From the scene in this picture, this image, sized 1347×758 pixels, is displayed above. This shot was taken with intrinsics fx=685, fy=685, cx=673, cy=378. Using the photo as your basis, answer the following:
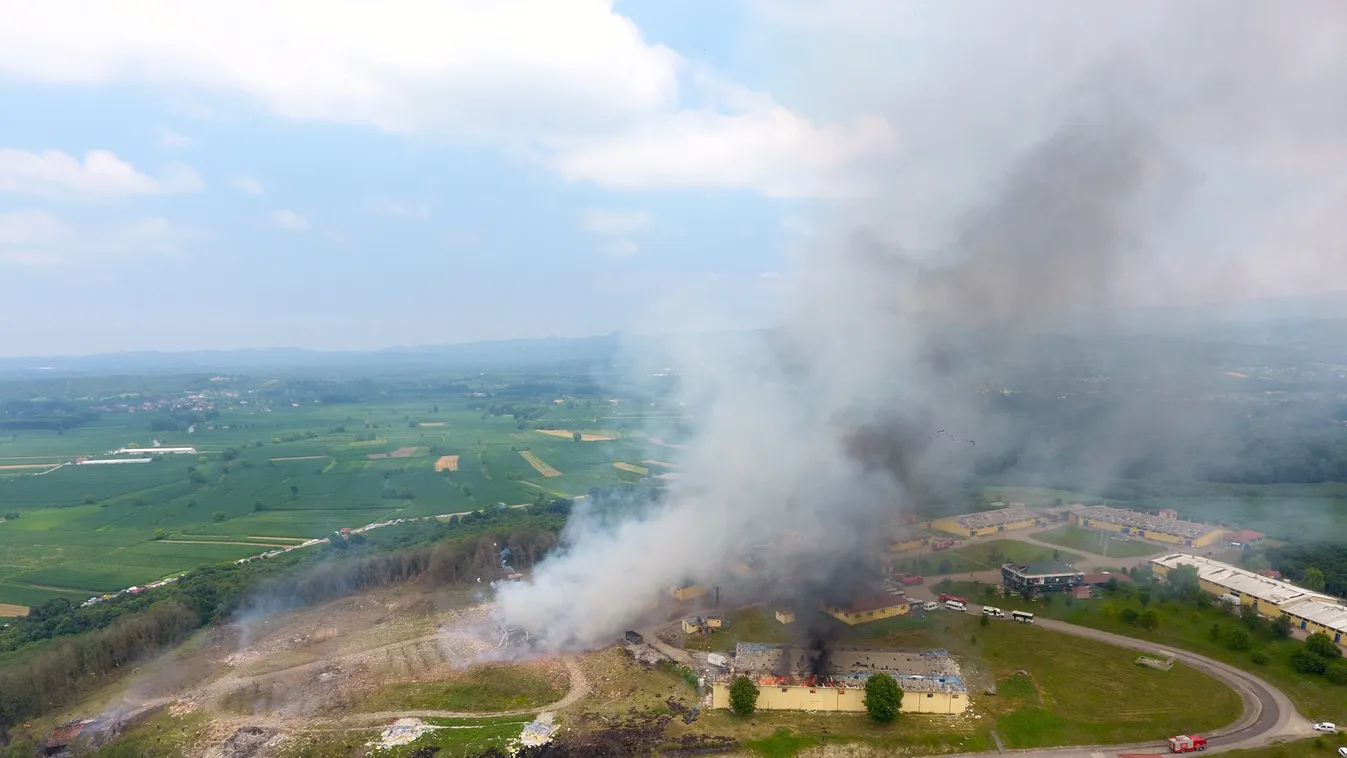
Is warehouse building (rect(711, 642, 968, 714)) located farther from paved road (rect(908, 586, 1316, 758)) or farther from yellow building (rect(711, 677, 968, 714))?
paved road (rect(908, 586, 1316, 758))

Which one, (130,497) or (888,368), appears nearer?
(888,368)

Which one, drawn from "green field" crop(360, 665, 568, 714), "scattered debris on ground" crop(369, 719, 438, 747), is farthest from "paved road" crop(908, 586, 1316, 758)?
"scattered debris on ground" crop(369, 719, 438, 747)

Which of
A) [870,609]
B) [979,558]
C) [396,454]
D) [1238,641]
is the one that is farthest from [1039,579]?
[396,454]

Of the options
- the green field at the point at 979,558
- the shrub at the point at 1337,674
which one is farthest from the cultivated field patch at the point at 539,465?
the shrub at the point at 1337,674

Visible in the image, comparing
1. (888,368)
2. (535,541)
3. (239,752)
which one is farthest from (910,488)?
(239,752)

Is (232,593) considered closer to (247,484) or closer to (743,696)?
(743,696)

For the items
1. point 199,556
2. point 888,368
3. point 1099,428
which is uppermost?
point 888,368

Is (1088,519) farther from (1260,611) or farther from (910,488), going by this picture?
(910,488)
